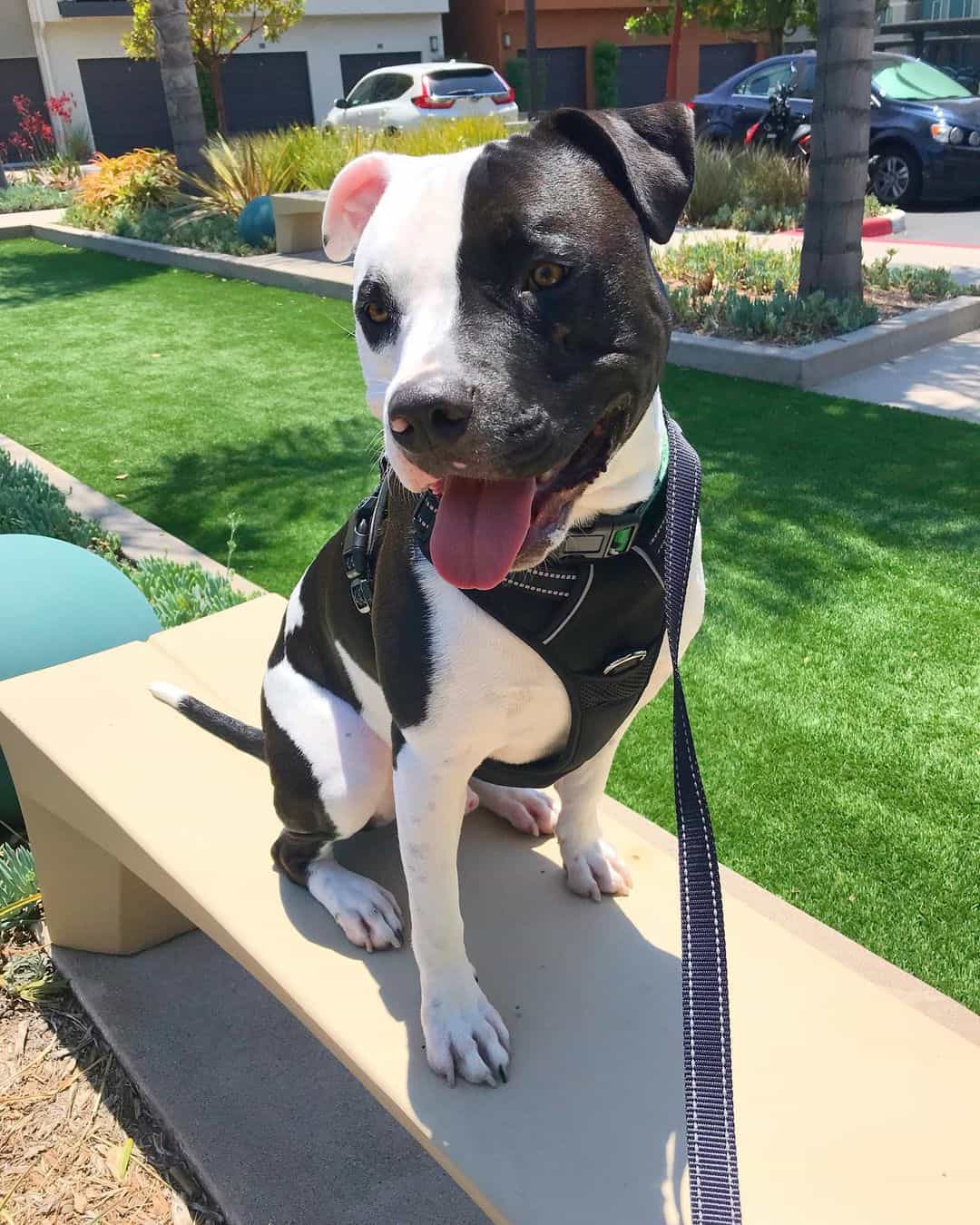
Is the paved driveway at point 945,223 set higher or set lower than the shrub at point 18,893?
higher

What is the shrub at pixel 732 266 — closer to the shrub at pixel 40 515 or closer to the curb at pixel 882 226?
the curb at pixel 882 226

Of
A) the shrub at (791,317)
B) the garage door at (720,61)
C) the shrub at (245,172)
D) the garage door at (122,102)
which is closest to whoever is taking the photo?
the shrub at (791,317)

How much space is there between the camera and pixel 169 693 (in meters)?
2.86

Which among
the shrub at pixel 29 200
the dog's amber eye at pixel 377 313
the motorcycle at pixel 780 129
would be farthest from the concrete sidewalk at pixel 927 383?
the shrub at pixel 29 200

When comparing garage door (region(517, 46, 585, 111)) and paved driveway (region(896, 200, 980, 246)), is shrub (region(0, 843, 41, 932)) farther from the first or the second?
garage door (region(517, 46, 585, 111))

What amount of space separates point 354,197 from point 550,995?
148 cm

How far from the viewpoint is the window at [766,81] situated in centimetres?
1462

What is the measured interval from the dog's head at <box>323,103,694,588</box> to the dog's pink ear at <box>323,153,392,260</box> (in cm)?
→ 8

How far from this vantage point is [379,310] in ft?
5.00

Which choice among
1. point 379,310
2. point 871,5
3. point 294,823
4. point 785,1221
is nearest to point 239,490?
point 294,823

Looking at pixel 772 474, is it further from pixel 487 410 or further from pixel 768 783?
pixel 487 410

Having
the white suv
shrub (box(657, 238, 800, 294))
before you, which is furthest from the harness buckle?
the white suv

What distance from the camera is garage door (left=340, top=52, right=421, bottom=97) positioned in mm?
32500

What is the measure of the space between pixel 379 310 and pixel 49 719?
181cm
